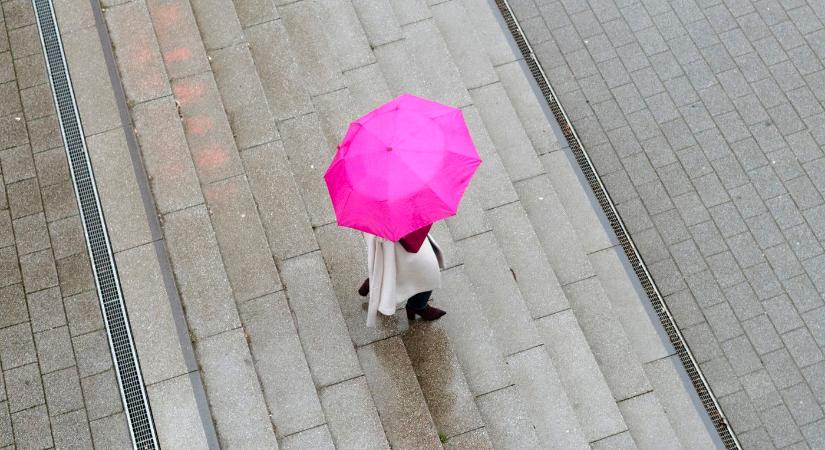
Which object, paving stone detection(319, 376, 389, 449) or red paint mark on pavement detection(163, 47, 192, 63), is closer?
paving stone detection(319, 376, 389, 449)

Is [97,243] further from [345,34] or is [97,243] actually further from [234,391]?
[345,34]

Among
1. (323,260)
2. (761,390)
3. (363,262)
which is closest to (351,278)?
(363,262)

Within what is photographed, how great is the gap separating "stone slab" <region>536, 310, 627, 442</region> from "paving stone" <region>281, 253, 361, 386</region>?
5.82 ft

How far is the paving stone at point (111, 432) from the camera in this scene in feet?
21.3

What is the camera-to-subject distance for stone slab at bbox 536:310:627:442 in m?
7.11

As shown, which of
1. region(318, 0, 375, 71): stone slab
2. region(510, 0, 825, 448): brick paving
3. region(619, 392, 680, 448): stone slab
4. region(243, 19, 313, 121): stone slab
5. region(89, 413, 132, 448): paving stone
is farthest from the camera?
region(318, 0, 375, 71): stone slab

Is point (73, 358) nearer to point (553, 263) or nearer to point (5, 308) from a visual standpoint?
point (5, 308)

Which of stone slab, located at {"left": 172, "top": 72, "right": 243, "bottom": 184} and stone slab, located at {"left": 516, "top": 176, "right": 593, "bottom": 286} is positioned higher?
stone slab, located at {"left": 172, "top": 72, "right": 243, "bottom": 184}

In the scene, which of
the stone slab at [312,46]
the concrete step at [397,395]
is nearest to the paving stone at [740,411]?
the concrete step at [397,395]

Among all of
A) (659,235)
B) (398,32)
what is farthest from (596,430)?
(398,32)

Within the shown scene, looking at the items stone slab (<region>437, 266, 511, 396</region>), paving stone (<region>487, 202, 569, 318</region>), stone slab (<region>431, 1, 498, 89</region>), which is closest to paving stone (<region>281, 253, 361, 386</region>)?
stone slab (<region>437, 266, 511, 396</region>)

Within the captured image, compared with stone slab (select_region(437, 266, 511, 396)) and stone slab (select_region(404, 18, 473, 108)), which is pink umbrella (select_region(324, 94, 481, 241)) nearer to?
stone slab (select_region(437, 266, 511, 396))

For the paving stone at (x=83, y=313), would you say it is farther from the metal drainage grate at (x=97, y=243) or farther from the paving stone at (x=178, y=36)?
the paving stone at (x=178, y=36)

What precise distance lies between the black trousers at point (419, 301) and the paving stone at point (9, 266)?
10.6ft
